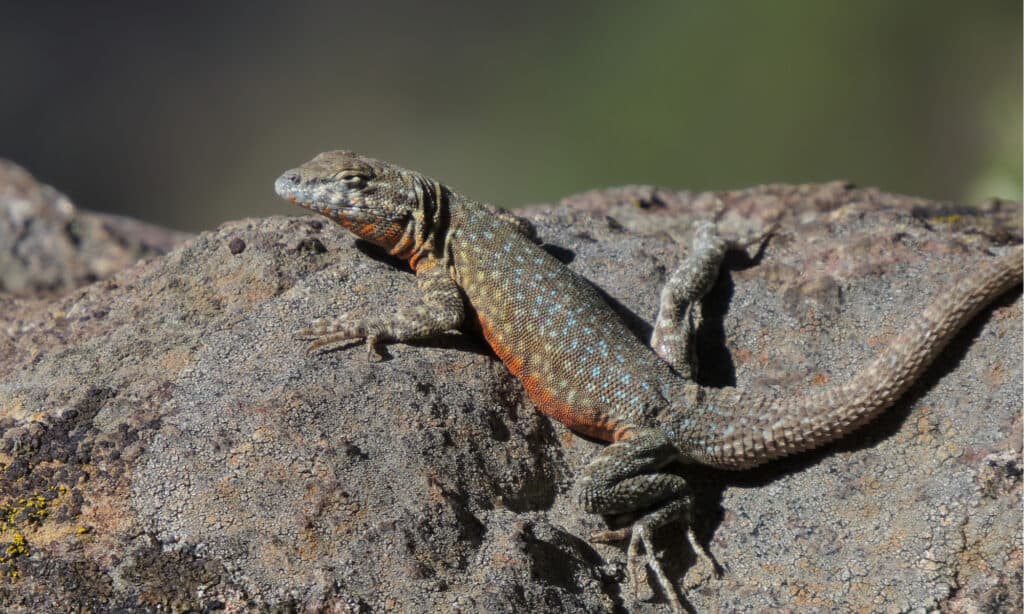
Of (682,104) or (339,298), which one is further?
(682,104)

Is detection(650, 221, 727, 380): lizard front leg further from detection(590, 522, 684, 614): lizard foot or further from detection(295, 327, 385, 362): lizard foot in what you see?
detection(295, 327, 385, 362): lizard foot

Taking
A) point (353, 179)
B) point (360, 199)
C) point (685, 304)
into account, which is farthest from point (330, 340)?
point (685, 304)

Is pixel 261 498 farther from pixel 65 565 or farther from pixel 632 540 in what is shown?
pixel 632 540

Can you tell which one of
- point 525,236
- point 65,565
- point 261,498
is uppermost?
point 525,236

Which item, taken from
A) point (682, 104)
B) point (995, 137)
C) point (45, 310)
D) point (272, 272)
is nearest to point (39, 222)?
point (45, 310)

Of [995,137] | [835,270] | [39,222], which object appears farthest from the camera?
[995,137]

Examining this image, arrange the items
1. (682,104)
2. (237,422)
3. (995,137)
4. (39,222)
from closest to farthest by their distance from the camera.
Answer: (237,422), (39,222), (995,137), (682,104)

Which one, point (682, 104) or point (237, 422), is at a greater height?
point (682, 104)

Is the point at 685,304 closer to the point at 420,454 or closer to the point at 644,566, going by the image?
the point at 644,566
